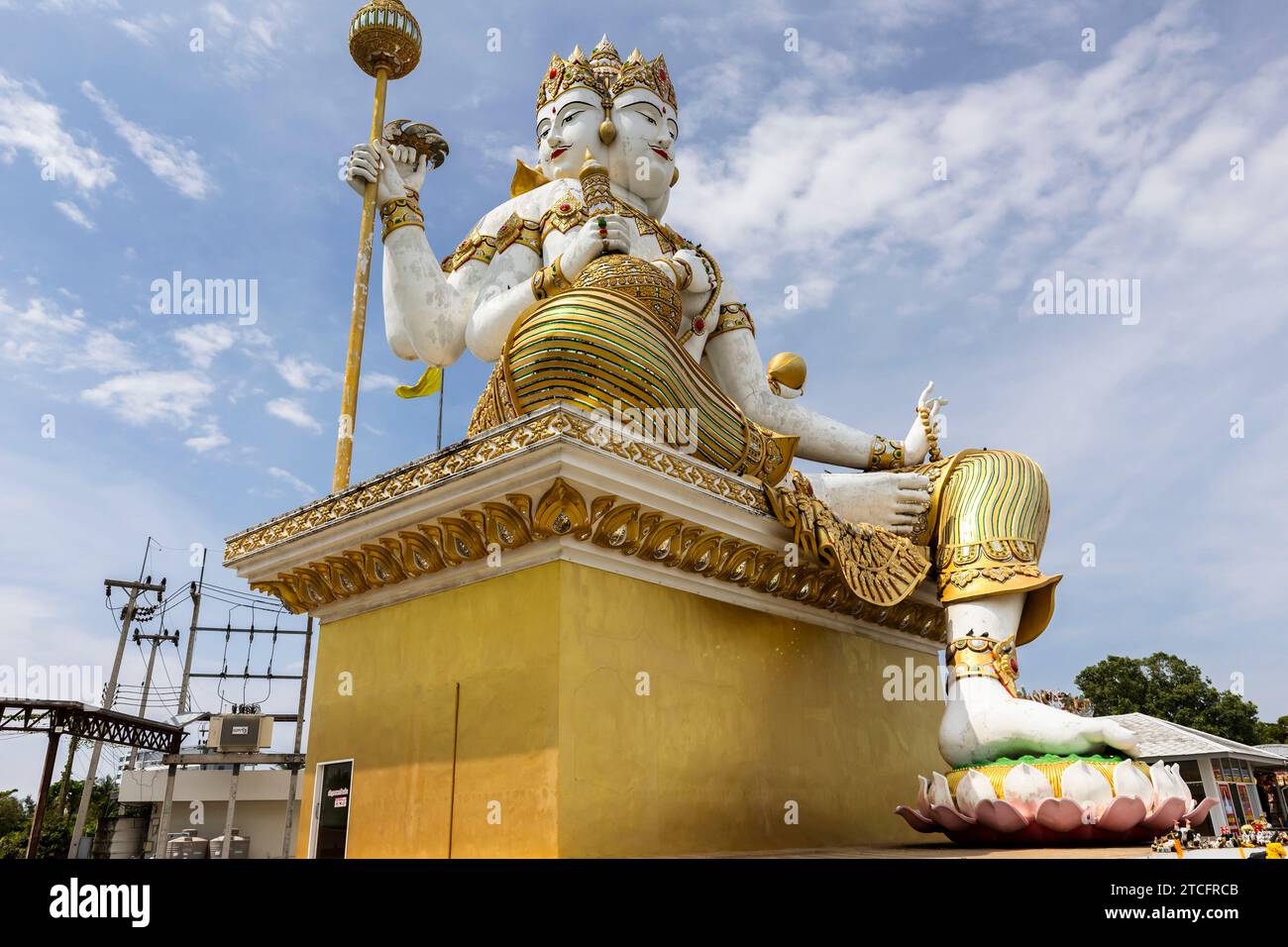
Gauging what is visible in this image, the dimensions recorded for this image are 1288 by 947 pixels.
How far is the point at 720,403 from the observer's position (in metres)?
4.86

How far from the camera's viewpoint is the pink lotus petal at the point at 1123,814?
3793mm

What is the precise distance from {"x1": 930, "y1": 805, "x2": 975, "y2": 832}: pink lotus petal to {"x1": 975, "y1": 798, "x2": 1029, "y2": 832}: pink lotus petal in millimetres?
88

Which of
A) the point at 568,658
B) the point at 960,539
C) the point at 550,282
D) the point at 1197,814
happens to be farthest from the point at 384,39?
the point at 1197,814

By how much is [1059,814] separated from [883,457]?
252 centimetres

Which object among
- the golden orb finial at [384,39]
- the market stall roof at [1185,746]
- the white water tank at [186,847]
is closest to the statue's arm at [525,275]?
the golden orb finial at [384,39]

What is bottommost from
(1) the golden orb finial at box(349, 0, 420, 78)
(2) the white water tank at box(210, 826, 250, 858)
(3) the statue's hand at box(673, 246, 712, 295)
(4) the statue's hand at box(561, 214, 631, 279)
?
(2) the white water tank at box(210, 826, 250, 858)

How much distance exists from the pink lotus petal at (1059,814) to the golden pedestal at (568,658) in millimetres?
1212

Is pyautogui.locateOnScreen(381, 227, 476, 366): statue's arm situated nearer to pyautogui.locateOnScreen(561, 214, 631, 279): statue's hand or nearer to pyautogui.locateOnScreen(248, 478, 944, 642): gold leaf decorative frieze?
pyautogui.locateOnScreen(561, 214, 631, 279): statue's hand

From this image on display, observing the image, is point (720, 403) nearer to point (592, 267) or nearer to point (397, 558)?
point (592, 267)

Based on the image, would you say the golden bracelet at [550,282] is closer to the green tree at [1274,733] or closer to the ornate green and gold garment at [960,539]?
the ornate green and gold garment at [960,539]

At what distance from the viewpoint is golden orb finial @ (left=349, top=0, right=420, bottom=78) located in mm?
6047

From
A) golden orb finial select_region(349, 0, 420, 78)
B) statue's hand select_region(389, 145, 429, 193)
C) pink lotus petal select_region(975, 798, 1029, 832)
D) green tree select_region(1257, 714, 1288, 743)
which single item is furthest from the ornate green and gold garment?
green tree select_region(1257, 714, 1288, 743)
